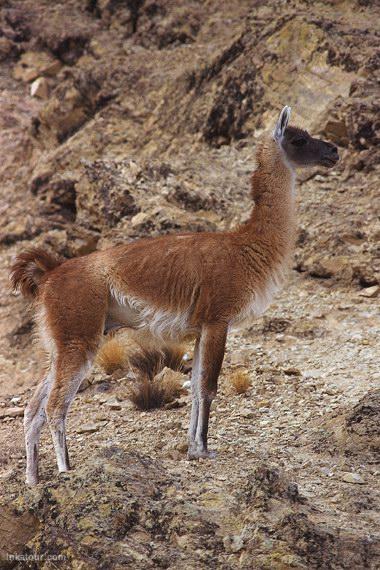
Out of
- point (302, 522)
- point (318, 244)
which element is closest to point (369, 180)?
point (318, 244)

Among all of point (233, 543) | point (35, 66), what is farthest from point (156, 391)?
point (35, 66)

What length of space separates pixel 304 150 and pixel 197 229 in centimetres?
383

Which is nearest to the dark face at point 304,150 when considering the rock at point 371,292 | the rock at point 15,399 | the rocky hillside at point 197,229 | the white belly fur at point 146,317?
the white belly fur at point 146,317

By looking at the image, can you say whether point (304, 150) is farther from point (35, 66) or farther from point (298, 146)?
point (35, 66)

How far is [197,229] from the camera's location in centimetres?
1185

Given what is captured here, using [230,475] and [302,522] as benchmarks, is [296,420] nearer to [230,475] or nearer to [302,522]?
[230,475]

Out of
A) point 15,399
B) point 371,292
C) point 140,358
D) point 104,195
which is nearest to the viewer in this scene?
point 140,358

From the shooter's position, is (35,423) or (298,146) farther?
(298,146)

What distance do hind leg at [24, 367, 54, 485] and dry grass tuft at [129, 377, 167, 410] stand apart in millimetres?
1847

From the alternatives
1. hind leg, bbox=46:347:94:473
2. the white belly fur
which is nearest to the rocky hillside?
hind leg, bbox=46:347:94:473

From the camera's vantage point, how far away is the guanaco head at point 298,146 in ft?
26.6

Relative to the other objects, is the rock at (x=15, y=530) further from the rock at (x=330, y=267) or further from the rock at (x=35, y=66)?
the rock at (x=35, y=66)

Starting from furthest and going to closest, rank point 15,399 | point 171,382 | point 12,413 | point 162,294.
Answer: point 15,399
point 12,413
point 171,382
point 162,294

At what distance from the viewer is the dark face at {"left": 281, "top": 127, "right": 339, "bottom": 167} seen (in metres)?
8.15
